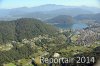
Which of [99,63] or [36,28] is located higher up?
[99,63]

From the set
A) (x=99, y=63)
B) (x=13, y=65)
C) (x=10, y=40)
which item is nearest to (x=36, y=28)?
(x=10, y=40)

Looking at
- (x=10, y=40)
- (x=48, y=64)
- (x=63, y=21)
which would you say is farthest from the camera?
(x=63, y=21)

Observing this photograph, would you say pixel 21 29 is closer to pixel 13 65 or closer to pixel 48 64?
pixel 13 65

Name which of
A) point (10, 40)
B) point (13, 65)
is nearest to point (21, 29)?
point (10, 40)

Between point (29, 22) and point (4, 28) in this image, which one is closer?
point (4, 28)

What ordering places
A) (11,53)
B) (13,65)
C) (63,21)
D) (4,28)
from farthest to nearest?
(63,21) < (4,28) < (11,53) < (13,65)

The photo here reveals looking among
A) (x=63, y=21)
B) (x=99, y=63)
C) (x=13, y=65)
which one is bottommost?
(x=63, y=21)
